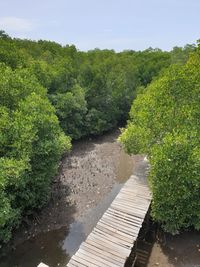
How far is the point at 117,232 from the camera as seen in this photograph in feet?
43.5

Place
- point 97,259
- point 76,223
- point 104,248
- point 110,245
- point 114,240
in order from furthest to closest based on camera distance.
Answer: point 76,223 < point 114,240 < point 110,245 < point 104,248 < point 97,259

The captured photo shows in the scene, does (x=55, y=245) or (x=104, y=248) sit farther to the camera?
(x=55, y=245)

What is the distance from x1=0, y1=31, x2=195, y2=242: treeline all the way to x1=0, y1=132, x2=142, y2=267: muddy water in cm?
142

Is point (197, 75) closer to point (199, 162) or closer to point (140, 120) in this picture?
point (140, 120)

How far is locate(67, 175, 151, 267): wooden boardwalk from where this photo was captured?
11742 mm

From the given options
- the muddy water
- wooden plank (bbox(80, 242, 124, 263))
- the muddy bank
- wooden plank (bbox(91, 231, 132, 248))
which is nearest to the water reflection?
the muddy water

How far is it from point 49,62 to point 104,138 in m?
10.1

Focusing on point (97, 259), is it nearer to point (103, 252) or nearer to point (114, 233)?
point (103, 252)

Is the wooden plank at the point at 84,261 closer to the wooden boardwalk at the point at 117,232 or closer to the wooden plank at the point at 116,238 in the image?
the wooden boardwalk at the point at 117,232

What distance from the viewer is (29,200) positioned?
14969 mm

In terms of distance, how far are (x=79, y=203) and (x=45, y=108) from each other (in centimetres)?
657

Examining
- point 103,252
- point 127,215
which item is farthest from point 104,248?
point 127,215

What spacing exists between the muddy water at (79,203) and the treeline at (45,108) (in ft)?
4.66

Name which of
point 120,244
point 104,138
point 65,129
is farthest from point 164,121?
point 104,138
